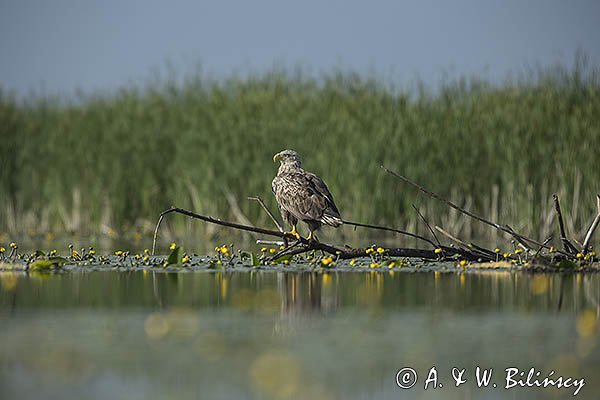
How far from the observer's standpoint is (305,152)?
14.5m

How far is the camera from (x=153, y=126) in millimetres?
15844

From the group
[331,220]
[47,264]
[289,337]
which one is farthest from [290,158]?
[289,337]

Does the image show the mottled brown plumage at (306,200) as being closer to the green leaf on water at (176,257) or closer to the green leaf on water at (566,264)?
the green leaf on water at (176,257)

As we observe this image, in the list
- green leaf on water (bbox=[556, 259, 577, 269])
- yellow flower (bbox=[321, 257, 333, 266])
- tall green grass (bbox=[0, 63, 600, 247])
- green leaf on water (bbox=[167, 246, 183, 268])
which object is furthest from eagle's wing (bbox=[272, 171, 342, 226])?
tall green grass (bbox=[0, 63, 600, 247])

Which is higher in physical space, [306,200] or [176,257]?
[306,200]

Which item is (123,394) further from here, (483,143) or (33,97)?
(33,97)

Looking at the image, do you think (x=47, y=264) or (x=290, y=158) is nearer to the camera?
(x=47, y=264)

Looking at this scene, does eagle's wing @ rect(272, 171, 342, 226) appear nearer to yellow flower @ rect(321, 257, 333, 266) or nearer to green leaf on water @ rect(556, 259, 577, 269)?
yellow flower @ rect(321, 257, 333, 266)

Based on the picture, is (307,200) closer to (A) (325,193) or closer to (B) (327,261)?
(A) (325,193)

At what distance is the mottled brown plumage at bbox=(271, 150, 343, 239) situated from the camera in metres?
9.23

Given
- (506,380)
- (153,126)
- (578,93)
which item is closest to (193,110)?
(153,126)

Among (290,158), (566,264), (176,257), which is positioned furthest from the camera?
(290,158)

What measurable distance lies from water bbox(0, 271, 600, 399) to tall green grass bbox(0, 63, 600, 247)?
20.4 ft

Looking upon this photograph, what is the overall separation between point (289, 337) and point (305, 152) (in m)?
9.85
